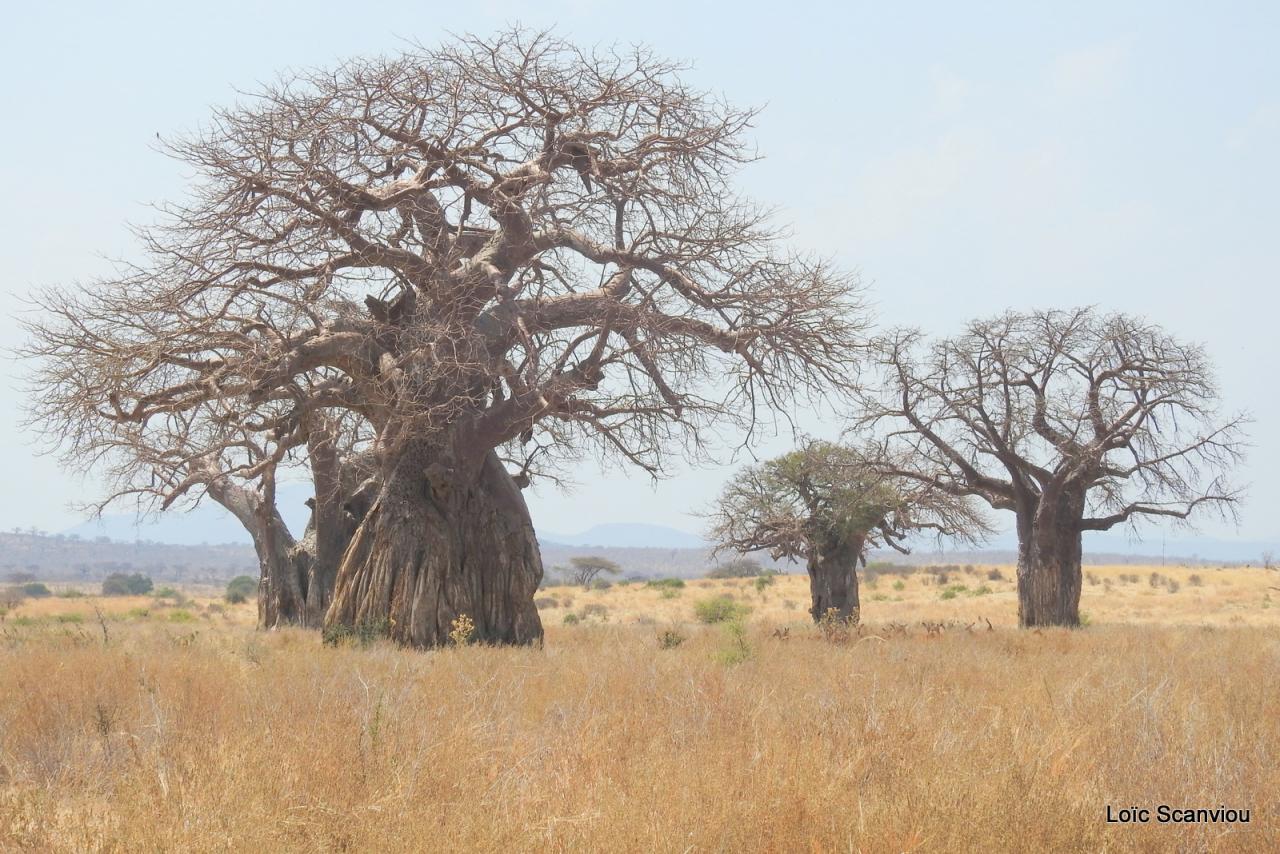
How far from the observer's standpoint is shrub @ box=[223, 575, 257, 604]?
48594 mm

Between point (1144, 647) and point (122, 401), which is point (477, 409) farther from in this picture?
point (1144, 647)

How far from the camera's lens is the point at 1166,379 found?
798 inches

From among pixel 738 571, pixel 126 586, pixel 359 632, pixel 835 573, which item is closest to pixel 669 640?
pixel 359 632

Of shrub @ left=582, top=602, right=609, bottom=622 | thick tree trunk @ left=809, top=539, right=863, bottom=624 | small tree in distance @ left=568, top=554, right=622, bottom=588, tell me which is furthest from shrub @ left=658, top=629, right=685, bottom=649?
small tree in distance @ left=568, top=554, right=622, bottom=588

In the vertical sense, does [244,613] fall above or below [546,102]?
below

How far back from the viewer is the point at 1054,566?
2148 centimetres

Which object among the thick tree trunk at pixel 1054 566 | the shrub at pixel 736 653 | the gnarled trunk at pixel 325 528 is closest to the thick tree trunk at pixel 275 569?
the gnarled trunk at pixel 325 528

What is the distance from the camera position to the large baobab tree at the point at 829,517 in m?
24.0

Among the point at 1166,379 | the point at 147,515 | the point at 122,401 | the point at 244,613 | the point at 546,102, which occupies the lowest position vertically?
the point at 244,613

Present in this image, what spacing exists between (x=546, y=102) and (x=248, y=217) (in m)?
3.61

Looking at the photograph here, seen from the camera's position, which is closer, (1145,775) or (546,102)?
(1145,775)

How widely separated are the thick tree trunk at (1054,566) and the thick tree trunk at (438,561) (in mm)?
11579

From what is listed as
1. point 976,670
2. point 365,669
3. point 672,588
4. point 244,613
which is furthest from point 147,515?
point 672,588

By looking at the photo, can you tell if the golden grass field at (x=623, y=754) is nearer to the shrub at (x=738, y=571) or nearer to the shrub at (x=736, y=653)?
the shrub at (x=736, y=653)
